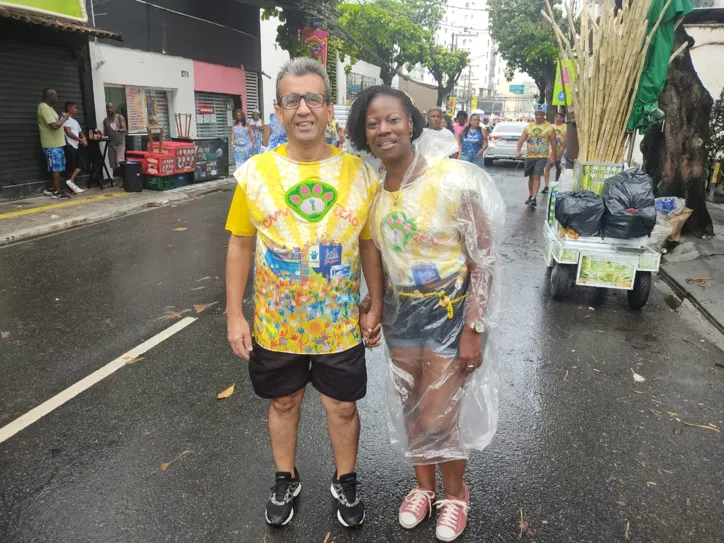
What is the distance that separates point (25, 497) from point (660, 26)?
21.4ft

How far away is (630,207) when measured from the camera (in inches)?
193

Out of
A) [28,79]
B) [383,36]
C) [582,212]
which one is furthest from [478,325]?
[383,36]

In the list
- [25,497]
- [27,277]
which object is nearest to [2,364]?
[25,497]

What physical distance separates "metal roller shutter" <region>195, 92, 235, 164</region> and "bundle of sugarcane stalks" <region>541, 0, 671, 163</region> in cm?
1224

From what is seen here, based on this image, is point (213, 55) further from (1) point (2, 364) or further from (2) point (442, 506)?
(2) point (442, 506)

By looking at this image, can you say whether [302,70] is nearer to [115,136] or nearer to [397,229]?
[397,229]

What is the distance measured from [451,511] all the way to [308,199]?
4.66 feet

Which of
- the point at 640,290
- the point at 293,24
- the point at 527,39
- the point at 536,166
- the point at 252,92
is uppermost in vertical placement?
the point at 527,39

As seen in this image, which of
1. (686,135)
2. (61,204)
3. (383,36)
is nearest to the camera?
(686,135)

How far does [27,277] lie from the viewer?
5.89 meters

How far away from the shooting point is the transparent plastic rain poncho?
2086 mm

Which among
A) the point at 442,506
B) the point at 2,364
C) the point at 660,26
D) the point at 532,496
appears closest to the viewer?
the point at 442,506

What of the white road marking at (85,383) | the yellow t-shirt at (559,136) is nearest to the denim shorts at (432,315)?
the white road marking at (85,383)

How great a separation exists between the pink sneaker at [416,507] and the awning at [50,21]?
10.2 meters
